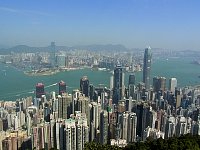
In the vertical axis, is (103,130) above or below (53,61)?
below

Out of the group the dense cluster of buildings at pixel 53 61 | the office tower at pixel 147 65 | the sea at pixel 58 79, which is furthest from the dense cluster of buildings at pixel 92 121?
the dense cluster of buildings at pixel 53 61

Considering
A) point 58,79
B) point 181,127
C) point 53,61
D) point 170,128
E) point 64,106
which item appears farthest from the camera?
point 53,61

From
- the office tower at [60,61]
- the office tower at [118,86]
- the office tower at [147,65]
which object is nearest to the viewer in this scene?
the office tower at [118,86]

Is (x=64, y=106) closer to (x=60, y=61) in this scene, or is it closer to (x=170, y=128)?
(x=170, y=128)

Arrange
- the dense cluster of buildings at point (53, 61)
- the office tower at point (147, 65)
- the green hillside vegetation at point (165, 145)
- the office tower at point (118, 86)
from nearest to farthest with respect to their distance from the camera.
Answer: the green hillside vegetation at point (165, 145)
the office tower at point (118, 86)
the office tower at point (147, 65)
the dense cluster of buildings at point (53, 61)

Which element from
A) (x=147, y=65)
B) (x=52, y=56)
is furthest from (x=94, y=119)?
(x=52, y=56)

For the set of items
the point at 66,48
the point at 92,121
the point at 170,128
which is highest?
the point at 66,48

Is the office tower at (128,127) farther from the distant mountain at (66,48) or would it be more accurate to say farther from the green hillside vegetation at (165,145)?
the distant mountain at (66,48)

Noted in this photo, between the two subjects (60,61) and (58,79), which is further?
(60,61)

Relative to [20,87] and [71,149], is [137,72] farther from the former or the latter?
[71,149]

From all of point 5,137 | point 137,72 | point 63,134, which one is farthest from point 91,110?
point 137,72
